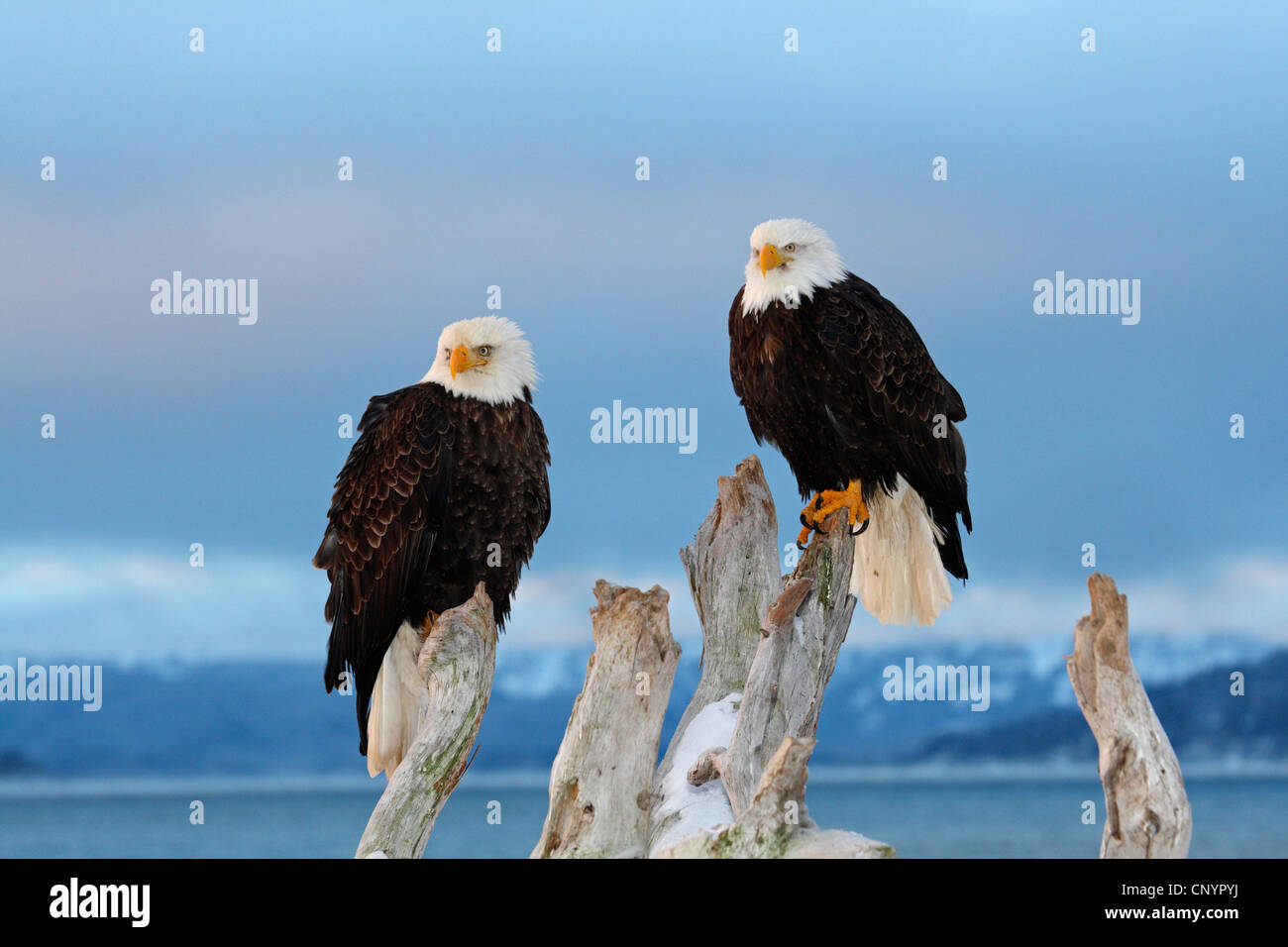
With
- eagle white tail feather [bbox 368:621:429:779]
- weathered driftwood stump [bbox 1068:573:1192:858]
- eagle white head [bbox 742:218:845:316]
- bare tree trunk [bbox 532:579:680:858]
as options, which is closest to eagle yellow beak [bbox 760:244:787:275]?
eagle white head [bbox 742:218:845:316]

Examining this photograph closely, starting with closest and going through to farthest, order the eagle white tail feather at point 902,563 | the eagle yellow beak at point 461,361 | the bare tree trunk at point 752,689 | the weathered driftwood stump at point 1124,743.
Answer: the weathered driftwood stump at point 1124,743
the bare tree trunk at point 752,689
the eagle yellow beak at point 461,361
the eagle white tail feather at point 902,563

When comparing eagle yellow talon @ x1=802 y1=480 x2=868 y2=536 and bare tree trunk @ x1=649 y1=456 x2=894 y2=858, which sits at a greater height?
eagle yellow talon @ x1=802 y1=480 x2=868 y2=536

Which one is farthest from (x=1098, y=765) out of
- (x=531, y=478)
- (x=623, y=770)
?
(x=531, y=478)

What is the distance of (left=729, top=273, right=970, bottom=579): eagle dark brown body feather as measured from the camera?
7.99 meters

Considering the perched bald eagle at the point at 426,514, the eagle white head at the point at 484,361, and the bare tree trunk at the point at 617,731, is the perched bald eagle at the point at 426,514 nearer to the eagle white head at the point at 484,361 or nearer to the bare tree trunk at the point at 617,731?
the eagle white head at the point at 484,361

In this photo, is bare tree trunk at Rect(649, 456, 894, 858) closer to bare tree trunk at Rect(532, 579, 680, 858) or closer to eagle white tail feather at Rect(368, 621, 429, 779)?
bare tree trunk at Rect(532, 579, 680, 858)

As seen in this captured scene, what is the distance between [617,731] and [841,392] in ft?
8.79

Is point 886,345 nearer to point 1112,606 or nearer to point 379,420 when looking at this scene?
point 1112,606

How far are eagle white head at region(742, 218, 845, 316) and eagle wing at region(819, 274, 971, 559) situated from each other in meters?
0.15

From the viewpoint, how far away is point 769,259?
26.4ft

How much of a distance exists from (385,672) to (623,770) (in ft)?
6.57

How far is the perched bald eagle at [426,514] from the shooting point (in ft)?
25.3

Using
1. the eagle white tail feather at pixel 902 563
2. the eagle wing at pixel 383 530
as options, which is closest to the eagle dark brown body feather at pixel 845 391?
the eagle white tail feather at pixel 902 563

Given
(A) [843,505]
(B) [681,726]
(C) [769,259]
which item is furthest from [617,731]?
(C) [769,259]
